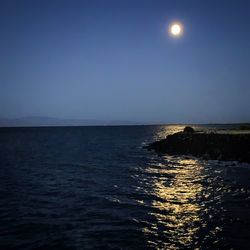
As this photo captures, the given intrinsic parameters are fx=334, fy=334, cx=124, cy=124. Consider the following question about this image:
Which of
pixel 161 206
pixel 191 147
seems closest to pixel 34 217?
pixel 161 206

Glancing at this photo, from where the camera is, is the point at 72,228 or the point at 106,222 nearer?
the point at 72,228

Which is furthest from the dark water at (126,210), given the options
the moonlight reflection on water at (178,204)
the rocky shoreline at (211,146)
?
the rocky shoreline at (211,146)

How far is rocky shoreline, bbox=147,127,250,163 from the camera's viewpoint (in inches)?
1748

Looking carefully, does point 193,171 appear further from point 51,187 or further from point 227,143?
point 51,187

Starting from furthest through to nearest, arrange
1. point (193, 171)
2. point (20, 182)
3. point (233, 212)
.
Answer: point (193, 171), point (20, 182), point (233, 212)

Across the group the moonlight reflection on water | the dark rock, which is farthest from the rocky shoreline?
the moonlight reflection on water

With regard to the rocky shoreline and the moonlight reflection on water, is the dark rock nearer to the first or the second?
the rocky shoreline

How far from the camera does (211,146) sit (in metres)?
50.7

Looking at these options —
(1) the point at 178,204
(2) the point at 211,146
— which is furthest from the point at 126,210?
(2) the point at 211,146

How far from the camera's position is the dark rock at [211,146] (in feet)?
146

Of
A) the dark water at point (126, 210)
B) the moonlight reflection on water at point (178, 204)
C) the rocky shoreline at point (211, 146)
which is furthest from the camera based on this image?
the rocky shoreline at point (211, 146)

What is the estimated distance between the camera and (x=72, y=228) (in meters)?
16.4

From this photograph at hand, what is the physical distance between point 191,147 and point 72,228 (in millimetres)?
40967

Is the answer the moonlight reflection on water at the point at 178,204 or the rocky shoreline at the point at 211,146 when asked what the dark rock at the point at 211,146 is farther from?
the moonlight reflection on water at the point at 178,204
